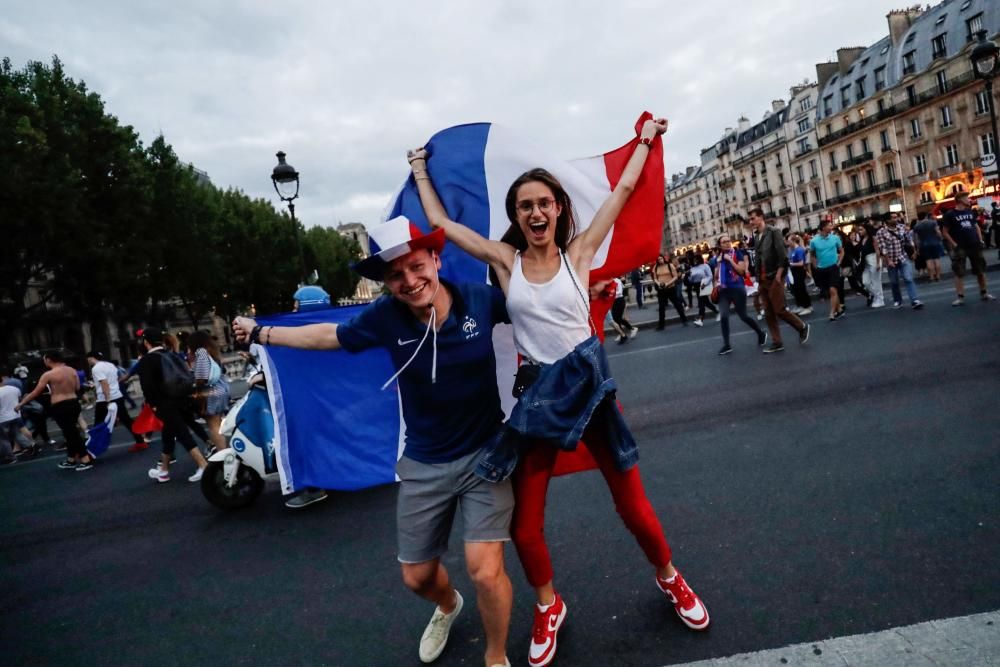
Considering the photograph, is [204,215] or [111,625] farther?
[204,215]

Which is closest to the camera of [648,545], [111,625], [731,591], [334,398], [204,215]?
[648,545]

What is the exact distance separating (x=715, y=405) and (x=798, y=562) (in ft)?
11.5

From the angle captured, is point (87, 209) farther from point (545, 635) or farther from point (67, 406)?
point (545, 635)

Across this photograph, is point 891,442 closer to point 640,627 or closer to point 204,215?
point 640,627

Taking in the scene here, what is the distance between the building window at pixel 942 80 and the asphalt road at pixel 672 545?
5542cm

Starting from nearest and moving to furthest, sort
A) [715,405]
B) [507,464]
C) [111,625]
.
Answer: [507,464]
[111,625]
[715,405]

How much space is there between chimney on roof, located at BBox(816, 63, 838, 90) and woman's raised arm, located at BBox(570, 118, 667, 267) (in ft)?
240

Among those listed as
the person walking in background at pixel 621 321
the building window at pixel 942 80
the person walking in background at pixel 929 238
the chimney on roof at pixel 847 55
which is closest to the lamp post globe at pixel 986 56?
the person walking in background at pixel 929 238

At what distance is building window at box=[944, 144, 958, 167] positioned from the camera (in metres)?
48.7

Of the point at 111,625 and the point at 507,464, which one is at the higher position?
the point at 507,464

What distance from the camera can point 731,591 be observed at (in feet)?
9.18

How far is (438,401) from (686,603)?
1354 millimetres

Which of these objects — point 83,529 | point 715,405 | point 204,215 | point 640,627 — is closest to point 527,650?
point 640,627

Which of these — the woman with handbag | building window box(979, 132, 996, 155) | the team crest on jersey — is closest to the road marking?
the team crest on jersey
